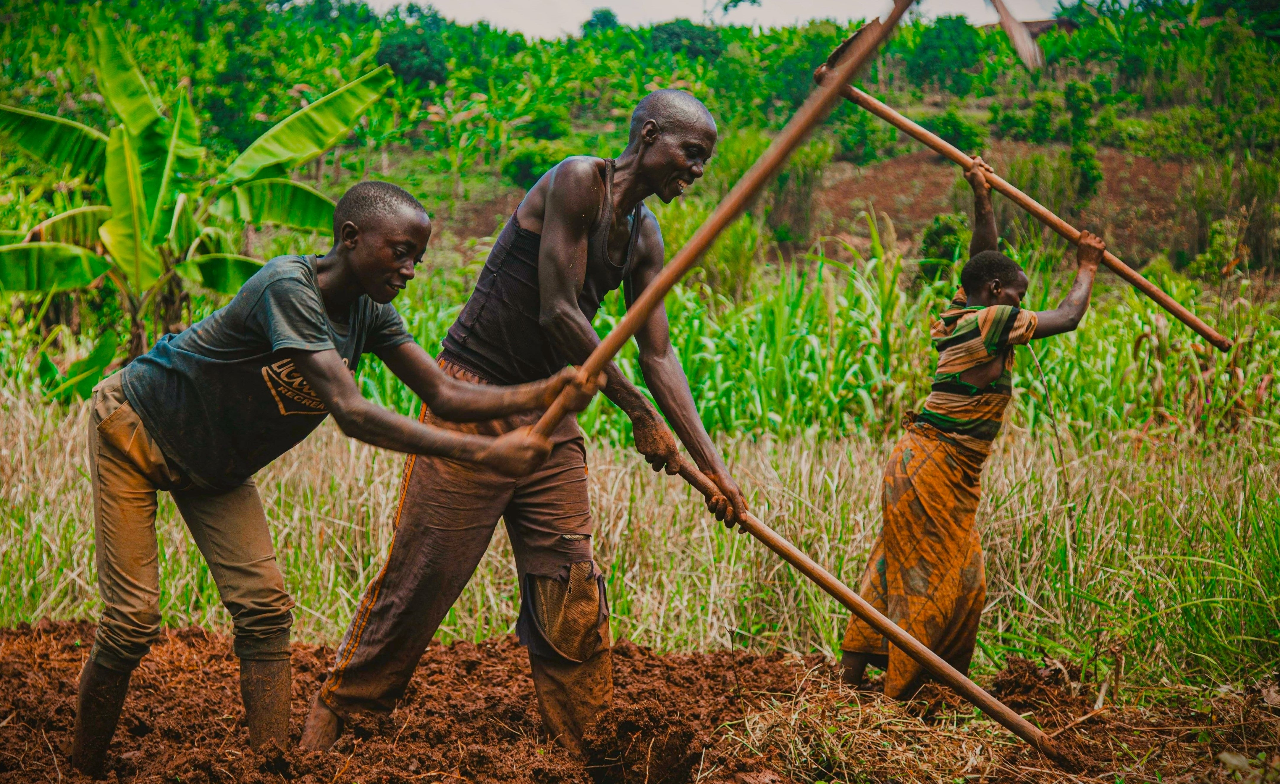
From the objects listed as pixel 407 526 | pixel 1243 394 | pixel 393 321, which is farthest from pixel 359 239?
pixel 1243 394

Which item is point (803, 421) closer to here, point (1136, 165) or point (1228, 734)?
point (1228, 734)

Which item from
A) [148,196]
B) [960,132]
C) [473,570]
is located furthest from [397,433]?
[960,132]

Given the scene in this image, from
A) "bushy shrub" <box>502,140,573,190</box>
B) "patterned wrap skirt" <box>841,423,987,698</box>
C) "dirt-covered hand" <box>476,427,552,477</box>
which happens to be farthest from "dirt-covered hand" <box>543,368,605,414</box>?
"bushy shrub" <box>502,140,573,190</box>

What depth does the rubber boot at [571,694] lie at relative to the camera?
292cm

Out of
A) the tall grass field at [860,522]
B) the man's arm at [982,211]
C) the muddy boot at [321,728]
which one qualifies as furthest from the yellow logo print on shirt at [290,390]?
the man's arm at [982,211]

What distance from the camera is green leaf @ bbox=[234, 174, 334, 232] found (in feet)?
23.0

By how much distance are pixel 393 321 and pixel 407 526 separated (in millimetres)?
597

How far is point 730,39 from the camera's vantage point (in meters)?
17.2

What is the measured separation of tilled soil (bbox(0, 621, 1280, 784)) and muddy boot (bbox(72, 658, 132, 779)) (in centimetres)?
8

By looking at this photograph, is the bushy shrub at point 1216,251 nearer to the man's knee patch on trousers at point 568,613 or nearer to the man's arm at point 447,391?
the man's knee patch on trousers at point 568,613

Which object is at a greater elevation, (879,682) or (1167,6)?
(1167,6)

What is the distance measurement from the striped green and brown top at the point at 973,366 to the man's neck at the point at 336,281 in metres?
2.13

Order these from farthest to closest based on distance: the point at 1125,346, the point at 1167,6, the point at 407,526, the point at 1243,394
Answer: the point at 1167,6, the point at 1125,346, the point at 1243,394, the point at 407,526

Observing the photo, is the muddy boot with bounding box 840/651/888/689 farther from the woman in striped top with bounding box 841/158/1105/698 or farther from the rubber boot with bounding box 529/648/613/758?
the rubber boot with bounding box 529/648/613/758
